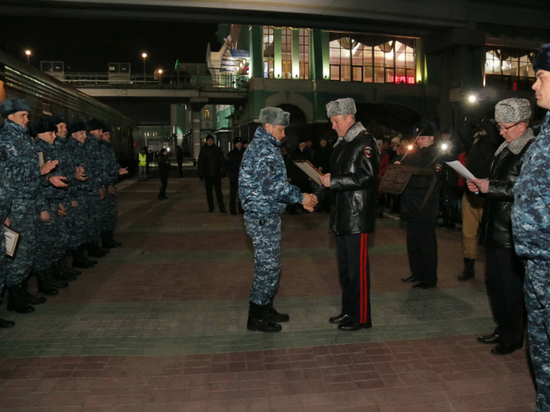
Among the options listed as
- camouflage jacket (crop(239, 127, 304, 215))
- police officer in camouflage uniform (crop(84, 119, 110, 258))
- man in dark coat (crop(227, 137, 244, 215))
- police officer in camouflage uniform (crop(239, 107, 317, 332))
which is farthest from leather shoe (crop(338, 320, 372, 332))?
man in dark coat (crop(227, 137, 244, 215))

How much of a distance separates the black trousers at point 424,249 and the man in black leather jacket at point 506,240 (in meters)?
1.73

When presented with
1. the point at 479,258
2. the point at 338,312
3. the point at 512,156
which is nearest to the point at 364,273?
the point at 338,312

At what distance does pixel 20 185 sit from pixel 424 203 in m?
4.79

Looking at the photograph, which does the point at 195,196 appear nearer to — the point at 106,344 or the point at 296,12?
the point at 296,12

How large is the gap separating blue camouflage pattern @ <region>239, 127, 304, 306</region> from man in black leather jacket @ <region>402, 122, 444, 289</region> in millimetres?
2302

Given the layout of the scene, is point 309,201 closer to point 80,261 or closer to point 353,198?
point 353,198

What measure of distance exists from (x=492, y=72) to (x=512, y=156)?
36669 millimetres

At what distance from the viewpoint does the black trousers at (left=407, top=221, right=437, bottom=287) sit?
6.42m

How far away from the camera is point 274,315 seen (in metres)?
5.23

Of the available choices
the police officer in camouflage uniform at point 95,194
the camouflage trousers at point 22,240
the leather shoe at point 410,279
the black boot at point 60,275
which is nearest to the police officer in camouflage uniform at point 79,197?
the police officer in camouflage uniform at point 95,194

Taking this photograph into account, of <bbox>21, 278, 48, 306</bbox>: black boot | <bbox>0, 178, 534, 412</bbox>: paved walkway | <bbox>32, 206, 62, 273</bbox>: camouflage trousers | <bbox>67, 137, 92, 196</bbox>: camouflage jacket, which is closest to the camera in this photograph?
<bbox>0, 178, 534, 412</bbox>: paved walkway

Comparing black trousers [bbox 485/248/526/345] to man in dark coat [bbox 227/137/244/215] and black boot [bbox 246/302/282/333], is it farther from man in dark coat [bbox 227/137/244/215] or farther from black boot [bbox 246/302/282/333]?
man in dark coat [bbox 227/137/244/215]

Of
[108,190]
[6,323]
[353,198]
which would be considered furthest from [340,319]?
[108,190]

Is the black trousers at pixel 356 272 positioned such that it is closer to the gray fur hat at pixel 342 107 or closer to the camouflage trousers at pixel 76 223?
the gray fur hat at pixel 342 107
